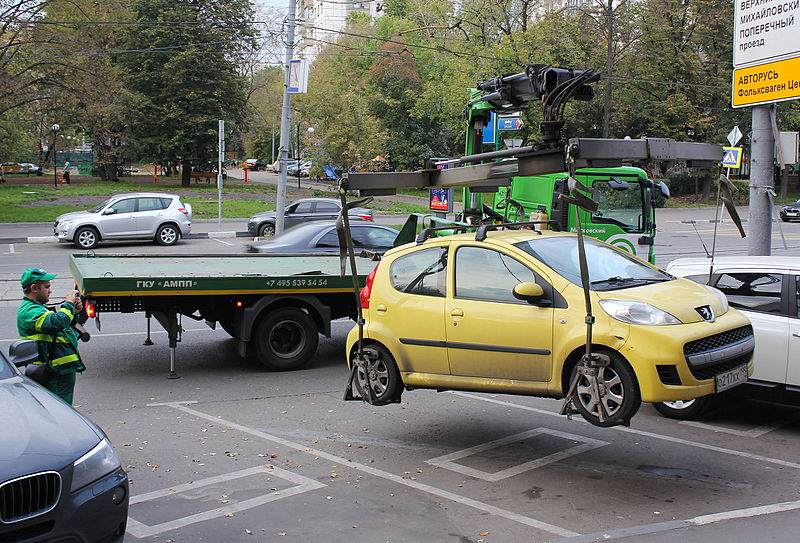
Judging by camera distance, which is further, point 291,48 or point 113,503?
point 291,48

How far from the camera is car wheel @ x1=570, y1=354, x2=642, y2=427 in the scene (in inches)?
213

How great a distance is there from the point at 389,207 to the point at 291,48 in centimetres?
1983

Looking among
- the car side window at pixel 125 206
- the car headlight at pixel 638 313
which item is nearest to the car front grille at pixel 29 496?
the car headlight at pixel 638 313

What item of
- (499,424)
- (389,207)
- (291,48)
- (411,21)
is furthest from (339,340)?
(411,21)

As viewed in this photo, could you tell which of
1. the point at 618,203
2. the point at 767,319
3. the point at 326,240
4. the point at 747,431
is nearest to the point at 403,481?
the point at 747,431

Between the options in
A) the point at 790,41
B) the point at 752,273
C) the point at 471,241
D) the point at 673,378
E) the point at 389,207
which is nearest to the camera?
the point at 673,378

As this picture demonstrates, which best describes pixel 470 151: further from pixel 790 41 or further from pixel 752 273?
pixel 752 273

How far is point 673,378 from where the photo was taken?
17.5ft

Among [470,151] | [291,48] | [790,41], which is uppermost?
[291,48]

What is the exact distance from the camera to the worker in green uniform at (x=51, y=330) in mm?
5785

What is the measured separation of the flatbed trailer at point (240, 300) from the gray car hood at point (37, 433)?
414cm

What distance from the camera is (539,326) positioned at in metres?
5.90

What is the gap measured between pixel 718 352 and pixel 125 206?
22.2 m

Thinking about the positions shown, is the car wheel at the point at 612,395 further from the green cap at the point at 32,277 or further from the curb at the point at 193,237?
the curb at the point at 193,237
